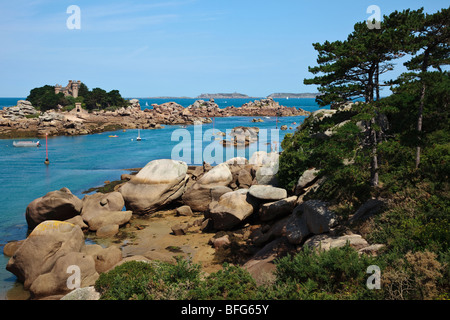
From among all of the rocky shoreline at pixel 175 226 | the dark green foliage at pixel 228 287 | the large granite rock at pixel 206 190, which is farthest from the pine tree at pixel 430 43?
the large granite rock at pixel 206 190

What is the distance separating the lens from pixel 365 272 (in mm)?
9156

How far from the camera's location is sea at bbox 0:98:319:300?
24.4 meters

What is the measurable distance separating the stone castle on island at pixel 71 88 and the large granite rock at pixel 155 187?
116 meters

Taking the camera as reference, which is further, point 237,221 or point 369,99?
point 237,221

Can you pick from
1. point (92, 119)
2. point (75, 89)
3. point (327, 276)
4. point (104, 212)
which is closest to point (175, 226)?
point (104, 212)

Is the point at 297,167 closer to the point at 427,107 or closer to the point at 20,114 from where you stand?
the point at 427,107

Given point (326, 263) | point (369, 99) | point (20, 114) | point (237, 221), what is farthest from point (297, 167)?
point (20, 114)

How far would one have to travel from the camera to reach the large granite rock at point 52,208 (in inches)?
839

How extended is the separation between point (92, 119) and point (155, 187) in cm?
8307

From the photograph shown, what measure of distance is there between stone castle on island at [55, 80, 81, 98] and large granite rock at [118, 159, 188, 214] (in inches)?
4547

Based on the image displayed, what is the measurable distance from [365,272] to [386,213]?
4295 mm

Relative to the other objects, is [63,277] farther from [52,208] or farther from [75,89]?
[75,89]

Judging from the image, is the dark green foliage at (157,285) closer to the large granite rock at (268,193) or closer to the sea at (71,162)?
the sea at (71,162)

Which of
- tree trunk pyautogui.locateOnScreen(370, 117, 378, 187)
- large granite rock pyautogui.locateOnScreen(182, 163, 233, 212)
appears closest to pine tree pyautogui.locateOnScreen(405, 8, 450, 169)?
tree trunk pyautogui.locateOnScreen(370, 117, 378, 187)
